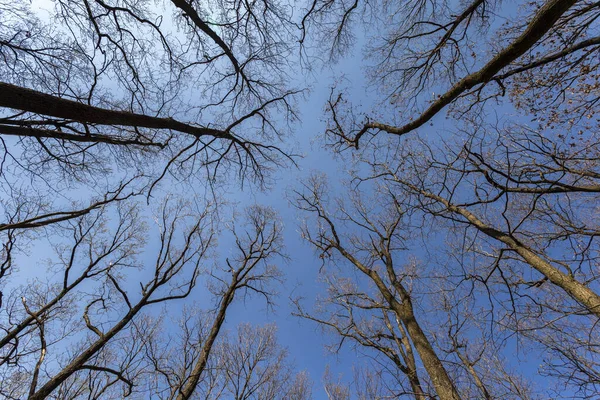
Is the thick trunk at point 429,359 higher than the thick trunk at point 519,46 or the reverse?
the reverse

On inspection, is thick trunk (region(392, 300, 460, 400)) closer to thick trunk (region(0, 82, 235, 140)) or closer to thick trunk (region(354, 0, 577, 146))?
thick trunk (region(354, 0, 577, 146))

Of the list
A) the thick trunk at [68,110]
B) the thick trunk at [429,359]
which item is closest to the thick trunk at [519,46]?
the thick trunk at [68,110]

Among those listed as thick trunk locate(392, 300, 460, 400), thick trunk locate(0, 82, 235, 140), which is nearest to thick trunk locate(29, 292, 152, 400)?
thick trunk locate(0, 82, 235, 140)

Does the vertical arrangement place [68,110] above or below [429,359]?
above

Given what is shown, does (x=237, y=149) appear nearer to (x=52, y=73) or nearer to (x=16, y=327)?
(x=52, y=73)

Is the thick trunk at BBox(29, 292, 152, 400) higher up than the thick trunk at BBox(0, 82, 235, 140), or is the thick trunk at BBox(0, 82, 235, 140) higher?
the thick trunk at BBox(0, 82, 235, 140)

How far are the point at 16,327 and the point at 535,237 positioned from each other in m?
11.6

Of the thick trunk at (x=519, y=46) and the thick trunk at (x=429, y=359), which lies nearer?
the thick trunk at (x=519, y=46)

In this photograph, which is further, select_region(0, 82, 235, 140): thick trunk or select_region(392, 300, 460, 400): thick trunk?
select_region(392, 300, 460, 400): thick trunk

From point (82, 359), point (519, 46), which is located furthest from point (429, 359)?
point (82, 359)

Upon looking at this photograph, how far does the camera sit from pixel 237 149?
549 cm

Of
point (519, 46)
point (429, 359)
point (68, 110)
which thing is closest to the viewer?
point (519, 46)

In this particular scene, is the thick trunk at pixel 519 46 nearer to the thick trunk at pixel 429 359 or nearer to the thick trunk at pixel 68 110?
the thick trunk at pixel 68 110

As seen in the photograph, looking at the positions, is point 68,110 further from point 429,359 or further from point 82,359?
point 429,359
